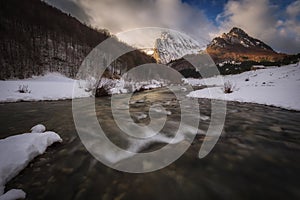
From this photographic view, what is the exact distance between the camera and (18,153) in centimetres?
241

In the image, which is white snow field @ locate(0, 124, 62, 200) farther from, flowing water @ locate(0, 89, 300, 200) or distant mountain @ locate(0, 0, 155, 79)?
distant mountain @ locate(0, 0, 155, 79)

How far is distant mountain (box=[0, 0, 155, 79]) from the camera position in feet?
60.6

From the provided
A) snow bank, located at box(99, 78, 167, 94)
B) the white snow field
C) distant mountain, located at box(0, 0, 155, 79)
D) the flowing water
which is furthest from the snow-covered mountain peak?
the white snow field

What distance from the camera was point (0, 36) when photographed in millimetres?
19188

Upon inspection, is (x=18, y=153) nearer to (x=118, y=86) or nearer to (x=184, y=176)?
(x=184, y=176)

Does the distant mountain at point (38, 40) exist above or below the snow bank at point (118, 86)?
above

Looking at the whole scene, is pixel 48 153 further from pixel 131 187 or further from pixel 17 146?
pixel 131 187

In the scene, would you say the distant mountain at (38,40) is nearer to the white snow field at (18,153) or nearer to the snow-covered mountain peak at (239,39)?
the white snow field at (18,153)

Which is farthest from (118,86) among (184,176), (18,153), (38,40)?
(184,176)

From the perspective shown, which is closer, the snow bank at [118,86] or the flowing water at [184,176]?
the flowing water at [184,176]

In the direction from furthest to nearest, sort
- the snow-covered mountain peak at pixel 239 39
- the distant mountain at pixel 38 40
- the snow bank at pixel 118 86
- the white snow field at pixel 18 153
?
the snow-covered mountain peak at pixel 239 39
the distant mountain at pixel 38 40
the snow bank at pixel 118 86
the white snow field at pixel 18 153

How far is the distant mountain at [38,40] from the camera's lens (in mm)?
18461

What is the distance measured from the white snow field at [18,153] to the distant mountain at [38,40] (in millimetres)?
17206

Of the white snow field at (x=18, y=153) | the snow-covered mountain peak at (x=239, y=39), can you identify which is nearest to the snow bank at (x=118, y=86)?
the white snow field at (x=18, y=153)
